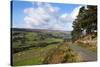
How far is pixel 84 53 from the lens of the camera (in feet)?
7.72

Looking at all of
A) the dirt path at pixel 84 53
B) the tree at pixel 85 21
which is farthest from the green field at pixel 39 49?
the tree at pixel 85 21

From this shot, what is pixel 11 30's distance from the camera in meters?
2.06

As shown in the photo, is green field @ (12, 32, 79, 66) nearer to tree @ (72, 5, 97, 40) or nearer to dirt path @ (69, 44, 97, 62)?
dirt path @ (69, 44, 97, 62)

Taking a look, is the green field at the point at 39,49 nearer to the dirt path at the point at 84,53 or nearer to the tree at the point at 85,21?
the dirt path at the point at 84,53

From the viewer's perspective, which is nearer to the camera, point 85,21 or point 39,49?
point 39,49

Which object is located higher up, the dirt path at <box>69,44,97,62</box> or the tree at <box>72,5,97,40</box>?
the tree at <box>72,5,97,40</box>

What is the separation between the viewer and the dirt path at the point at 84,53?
7.57 feet

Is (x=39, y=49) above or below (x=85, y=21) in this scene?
below

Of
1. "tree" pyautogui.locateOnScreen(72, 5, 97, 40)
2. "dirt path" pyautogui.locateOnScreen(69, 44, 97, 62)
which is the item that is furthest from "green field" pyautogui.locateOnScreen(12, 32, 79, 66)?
"tree" pyautogui.locateOnScreen(72, 5, 97, 40)

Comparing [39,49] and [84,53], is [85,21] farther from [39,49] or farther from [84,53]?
[39,49]

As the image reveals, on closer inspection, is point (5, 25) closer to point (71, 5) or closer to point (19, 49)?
point (19, 49)

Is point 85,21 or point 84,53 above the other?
point 85,21

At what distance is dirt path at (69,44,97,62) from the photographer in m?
2.31

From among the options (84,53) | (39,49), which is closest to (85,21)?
(84,53)
